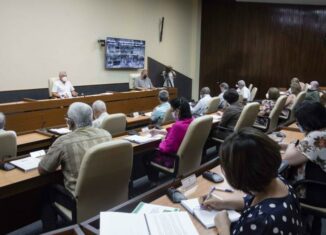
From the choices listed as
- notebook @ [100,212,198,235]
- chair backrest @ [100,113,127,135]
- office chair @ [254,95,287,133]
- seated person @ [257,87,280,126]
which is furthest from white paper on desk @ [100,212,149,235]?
seated person @ [257,87,280,126]

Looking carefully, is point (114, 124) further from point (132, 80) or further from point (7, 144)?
point (132, 80)

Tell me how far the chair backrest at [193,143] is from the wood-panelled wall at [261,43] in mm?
8630

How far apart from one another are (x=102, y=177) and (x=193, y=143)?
3.88 ft

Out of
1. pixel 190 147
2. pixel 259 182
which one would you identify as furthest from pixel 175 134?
pixel 259 182

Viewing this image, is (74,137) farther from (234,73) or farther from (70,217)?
(234,73)

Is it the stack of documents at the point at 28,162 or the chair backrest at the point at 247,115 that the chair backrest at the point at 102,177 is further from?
the chair backrest at the point at 247,115

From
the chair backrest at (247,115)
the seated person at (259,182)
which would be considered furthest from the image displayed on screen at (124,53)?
the seated person at (259,182)

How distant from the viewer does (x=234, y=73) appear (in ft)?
37.9

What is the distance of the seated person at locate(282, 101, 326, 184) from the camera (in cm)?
211

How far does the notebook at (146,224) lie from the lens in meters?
1.36

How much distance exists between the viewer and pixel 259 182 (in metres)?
1.12

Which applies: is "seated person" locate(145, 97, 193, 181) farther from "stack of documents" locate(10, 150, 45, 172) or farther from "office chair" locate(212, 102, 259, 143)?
"stack of documents" locate(10, 150, 45, 172)

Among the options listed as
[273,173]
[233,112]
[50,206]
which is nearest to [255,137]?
[273,173]

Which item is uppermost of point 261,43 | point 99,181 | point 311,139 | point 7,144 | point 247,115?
point 261,43
